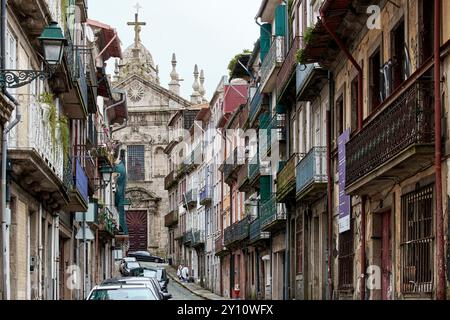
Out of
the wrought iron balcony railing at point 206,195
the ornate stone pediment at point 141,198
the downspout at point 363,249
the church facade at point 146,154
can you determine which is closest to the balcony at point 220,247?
the wrought iron balcony railing at point 206,195

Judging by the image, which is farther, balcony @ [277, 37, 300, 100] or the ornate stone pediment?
the ornate stone pediment

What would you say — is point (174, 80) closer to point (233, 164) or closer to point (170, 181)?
point (170, 181)

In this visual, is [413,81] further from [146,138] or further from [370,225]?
[146,138]

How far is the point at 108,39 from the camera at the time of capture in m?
50.8

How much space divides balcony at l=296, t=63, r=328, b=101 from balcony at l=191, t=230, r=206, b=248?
41538 millimetres

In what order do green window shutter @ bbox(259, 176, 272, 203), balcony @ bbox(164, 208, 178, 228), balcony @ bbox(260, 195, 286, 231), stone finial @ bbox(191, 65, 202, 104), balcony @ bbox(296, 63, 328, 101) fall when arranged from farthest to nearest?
1. stone finial @ bbox(191, 65, 202, 104)
2. balcony @ bbox(164, 208, 178, 228)
3. green window shutter @ bbox(259, 176, 272, 203)
4. balcony @ bbox(260, 195, 286, 231)
5. balcony @ bbox(296, 63, 328, 101)

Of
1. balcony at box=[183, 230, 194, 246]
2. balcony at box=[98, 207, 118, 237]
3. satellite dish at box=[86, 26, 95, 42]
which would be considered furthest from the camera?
balcony at box=[183, 230, 194, 246]

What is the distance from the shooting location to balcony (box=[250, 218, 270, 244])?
41.8 meters

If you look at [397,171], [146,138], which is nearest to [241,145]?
[397,171]

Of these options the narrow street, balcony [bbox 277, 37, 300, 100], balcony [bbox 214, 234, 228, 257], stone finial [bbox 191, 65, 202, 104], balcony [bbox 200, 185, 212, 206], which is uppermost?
stone finial [bbox 191, 65, 202, 104]

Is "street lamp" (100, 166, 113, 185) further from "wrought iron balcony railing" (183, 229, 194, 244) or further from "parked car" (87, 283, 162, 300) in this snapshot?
"wrought iron balcony railing" (183, 229, 194, 244)

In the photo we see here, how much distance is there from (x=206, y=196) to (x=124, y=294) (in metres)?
48.2

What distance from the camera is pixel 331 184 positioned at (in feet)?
85.3

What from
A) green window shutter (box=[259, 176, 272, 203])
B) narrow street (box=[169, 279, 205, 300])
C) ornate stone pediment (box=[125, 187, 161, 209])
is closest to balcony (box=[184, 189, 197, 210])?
narrow street (box=[169, 279, 205, 300])
